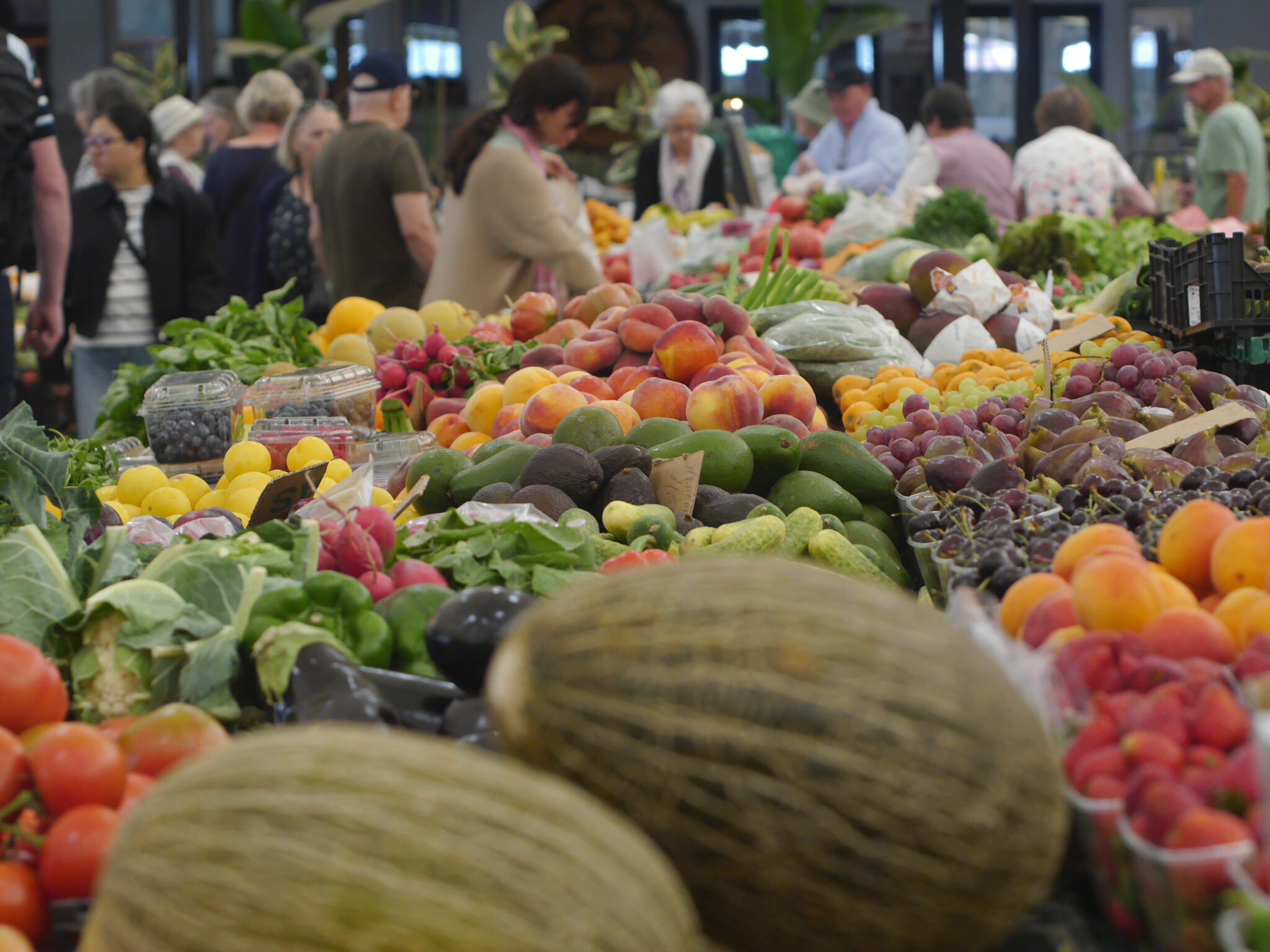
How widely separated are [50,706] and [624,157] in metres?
10.1

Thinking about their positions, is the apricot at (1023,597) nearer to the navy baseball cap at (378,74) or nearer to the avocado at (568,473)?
the avocado at (568,473)

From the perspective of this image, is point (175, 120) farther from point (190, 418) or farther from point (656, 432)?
point (656, 432)

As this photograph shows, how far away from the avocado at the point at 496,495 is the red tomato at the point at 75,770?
1.16 m

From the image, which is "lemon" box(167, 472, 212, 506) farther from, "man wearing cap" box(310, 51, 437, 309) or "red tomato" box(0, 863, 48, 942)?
"man wearing cap" box(310, 51, 437, 309)

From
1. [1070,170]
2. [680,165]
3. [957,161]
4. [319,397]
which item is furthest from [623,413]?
[680,165]

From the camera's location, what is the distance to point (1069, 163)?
7203 mm

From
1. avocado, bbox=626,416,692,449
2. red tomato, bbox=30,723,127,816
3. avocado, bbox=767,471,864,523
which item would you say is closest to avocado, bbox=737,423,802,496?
avocado, bbox=767,471,864,523

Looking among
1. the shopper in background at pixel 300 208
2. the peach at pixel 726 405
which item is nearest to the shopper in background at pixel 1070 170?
the shopper in background at pixel 300 208

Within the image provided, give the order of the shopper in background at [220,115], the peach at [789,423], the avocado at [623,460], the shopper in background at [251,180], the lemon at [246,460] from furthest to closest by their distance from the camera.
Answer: the shopper in background at [220,115]
the shopper in background at [251,180]
the peach at [789,423]
the lemon at [246,460]
the avocado at [623,460]

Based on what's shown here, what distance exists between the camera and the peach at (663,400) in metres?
2.90

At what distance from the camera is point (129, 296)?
536cm

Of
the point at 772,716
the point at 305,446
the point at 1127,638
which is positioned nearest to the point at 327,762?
the point at 772,716

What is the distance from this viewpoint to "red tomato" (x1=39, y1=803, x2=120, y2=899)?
3.53 feet

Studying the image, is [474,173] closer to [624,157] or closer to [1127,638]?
[1127,638]
